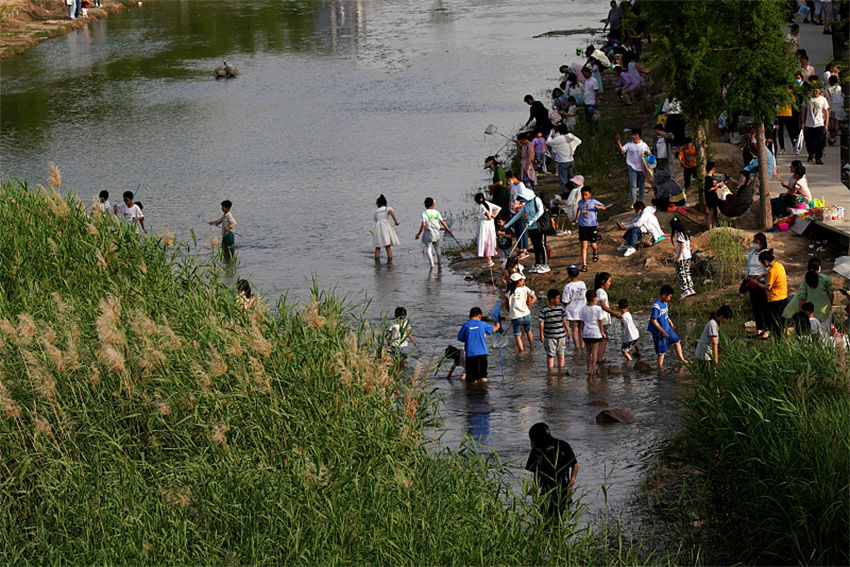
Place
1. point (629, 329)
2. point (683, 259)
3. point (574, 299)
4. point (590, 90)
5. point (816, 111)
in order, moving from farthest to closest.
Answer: point (590, 90), point (816, 111), point (683, 259), point (574, 299), point (629, 329)

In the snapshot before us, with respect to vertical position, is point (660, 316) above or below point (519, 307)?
above

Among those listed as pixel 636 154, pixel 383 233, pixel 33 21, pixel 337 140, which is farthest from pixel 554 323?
pixel 33 21

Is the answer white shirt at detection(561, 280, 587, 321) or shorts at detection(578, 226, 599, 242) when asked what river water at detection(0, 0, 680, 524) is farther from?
shorts at detection(578, 226, 599, 242)

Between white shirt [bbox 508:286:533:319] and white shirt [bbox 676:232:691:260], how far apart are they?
98.1 inches

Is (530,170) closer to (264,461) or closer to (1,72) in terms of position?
(264,461)

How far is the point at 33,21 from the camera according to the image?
63.3m

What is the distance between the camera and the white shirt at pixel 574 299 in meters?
16.9

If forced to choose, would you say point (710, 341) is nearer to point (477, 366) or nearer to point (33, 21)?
point (477, 366)

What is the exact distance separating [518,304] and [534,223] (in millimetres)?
3407

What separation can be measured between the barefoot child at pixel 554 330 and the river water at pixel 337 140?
32 cm

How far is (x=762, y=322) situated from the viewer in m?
16.4

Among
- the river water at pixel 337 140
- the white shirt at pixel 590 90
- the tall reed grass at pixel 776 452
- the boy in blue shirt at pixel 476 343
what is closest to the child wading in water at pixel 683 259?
the river water at pixel 337 140

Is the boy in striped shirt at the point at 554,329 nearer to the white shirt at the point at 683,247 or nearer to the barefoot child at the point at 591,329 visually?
the barefoot child at the point at 591,329

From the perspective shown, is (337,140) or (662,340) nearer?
(662,340)
